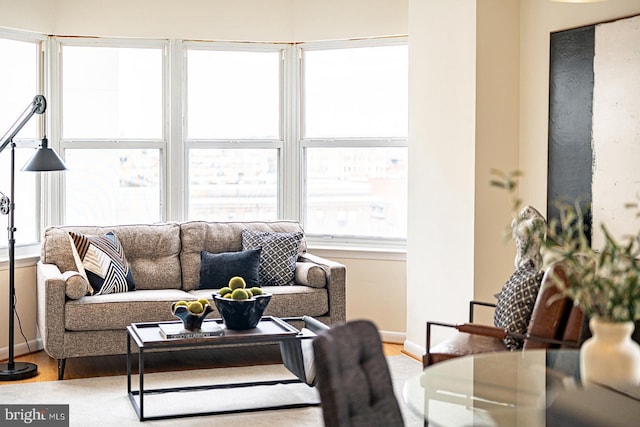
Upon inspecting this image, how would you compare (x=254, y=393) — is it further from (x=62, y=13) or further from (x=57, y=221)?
(x=62, y=13)

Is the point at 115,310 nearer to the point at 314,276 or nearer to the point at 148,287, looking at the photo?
the point at 148,287

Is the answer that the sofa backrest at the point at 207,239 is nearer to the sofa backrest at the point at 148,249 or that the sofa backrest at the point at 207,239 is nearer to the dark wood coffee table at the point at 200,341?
the sofa backrest at the point at 148,249

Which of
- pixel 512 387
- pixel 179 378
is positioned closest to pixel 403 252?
pixel 179 378

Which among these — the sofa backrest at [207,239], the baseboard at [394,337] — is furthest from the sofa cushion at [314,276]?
the baseboard at [394,337]

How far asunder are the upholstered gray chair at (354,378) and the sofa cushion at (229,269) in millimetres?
3464

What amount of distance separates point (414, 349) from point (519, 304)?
2.01 m

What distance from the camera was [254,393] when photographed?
188 inches

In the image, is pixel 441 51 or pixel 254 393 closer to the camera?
pixel 254 393

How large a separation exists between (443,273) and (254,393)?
4.64 ft

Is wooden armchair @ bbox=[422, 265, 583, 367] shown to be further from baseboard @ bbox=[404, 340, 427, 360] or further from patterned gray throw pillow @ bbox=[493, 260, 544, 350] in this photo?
baseboard @ bbox=[404, 340, 427, 360]

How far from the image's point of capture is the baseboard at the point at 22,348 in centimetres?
568

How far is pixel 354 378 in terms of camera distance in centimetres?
217

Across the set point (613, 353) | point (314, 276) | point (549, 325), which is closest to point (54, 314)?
point (314, 276)

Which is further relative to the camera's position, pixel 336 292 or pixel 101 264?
pixel 336 292
